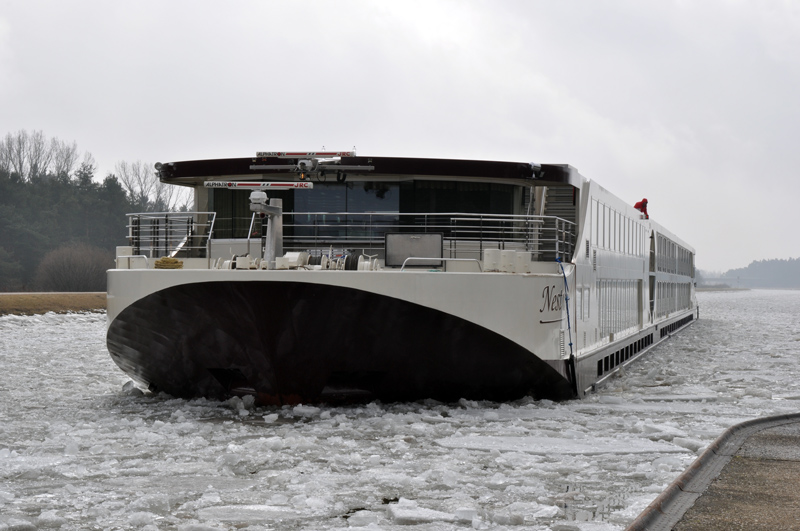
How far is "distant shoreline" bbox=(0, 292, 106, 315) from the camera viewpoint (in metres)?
39.1

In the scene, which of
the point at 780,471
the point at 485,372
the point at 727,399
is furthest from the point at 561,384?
the point at 780,471

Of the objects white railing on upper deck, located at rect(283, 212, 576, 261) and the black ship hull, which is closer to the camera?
the black ship hull

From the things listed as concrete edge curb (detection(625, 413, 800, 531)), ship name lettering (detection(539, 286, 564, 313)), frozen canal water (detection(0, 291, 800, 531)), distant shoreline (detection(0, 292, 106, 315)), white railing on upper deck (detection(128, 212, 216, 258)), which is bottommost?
frozen canal water (detection(0, 291, 800, 531))

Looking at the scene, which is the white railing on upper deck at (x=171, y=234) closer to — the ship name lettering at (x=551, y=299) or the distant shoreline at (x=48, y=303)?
the ship name lettering at (x=551, y=299)

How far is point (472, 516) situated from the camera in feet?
23.2

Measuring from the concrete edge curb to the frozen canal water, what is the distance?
37 cm

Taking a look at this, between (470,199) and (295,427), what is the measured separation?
4627mm

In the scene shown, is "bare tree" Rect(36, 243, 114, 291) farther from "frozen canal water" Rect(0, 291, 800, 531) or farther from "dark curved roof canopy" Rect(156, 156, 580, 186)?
"dark curved roof canopy" Rect(156, 156, 580, 186)

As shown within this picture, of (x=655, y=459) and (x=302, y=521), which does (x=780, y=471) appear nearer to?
(x=655, y=459)

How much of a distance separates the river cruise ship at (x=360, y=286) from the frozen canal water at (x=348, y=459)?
1.47 ft

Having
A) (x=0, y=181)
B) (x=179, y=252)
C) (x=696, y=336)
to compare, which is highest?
(x=0, y=181)

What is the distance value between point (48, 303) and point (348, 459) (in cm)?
3554

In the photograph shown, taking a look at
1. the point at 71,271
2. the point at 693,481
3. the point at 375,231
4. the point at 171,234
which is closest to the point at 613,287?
the point at 375,231

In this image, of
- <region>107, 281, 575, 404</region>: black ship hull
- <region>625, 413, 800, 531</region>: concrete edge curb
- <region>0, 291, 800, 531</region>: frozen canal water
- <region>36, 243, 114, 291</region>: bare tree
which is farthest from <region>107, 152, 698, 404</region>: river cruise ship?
<region>36, 243, 114, 291</region>: bare tree
